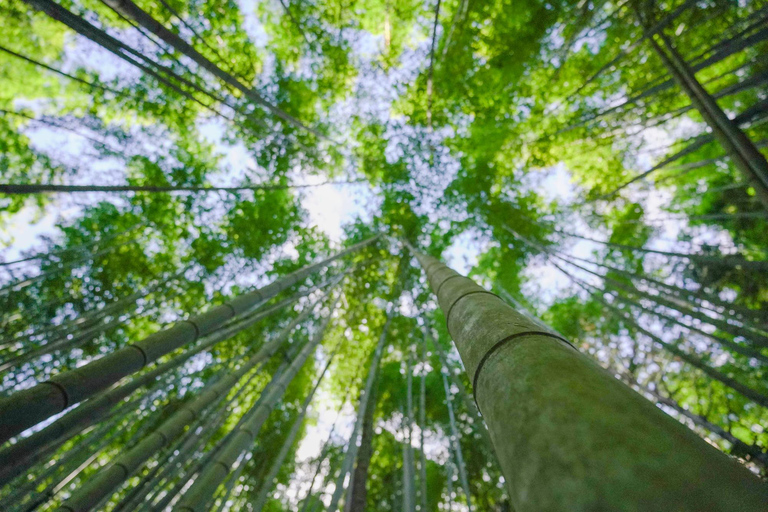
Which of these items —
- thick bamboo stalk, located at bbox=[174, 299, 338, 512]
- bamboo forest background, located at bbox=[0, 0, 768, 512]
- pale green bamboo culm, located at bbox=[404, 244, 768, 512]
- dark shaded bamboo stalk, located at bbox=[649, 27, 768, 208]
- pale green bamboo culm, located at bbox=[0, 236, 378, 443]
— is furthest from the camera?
bamboo forest background, located at bbox=[0, 0, 768, 512]

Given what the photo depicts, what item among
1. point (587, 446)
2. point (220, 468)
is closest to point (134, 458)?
point (220, 468)

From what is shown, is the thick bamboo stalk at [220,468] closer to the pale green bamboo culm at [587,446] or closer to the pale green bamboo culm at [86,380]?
the pale green bamboo culm at [86,380]

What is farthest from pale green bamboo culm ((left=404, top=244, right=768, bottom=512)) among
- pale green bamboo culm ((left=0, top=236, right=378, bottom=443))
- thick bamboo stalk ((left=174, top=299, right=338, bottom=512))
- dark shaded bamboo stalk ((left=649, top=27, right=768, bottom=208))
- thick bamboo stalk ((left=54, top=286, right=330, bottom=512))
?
thick bamboo stalk ((left=54, top=286, right=330, bottom=512))

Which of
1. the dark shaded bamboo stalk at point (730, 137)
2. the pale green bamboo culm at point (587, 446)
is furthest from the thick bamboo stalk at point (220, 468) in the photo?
the dark shaded bamboo stalk at point (730, 137)

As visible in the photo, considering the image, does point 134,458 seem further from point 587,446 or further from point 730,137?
point 730,137

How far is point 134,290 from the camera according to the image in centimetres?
767

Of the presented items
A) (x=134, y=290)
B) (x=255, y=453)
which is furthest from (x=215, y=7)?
(x=255, y=453)

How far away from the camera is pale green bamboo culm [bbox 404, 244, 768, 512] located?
1.27 ft

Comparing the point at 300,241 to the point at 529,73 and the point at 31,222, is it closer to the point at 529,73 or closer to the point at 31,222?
the point at 529,73

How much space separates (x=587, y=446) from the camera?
0.48m

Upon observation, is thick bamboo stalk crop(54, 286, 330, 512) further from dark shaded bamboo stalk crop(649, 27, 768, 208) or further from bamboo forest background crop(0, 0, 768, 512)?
dark shaded bamboo stalk crop(649, 27, 768, 208)

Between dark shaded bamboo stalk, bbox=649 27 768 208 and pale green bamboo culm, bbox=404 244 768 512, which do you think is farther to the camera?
dark shaded bamboo stalk, bbox=649 27 768 208

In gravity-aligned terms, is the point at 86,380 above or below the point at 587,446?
above

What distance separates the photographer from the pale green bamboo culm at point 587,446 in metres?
0.39
